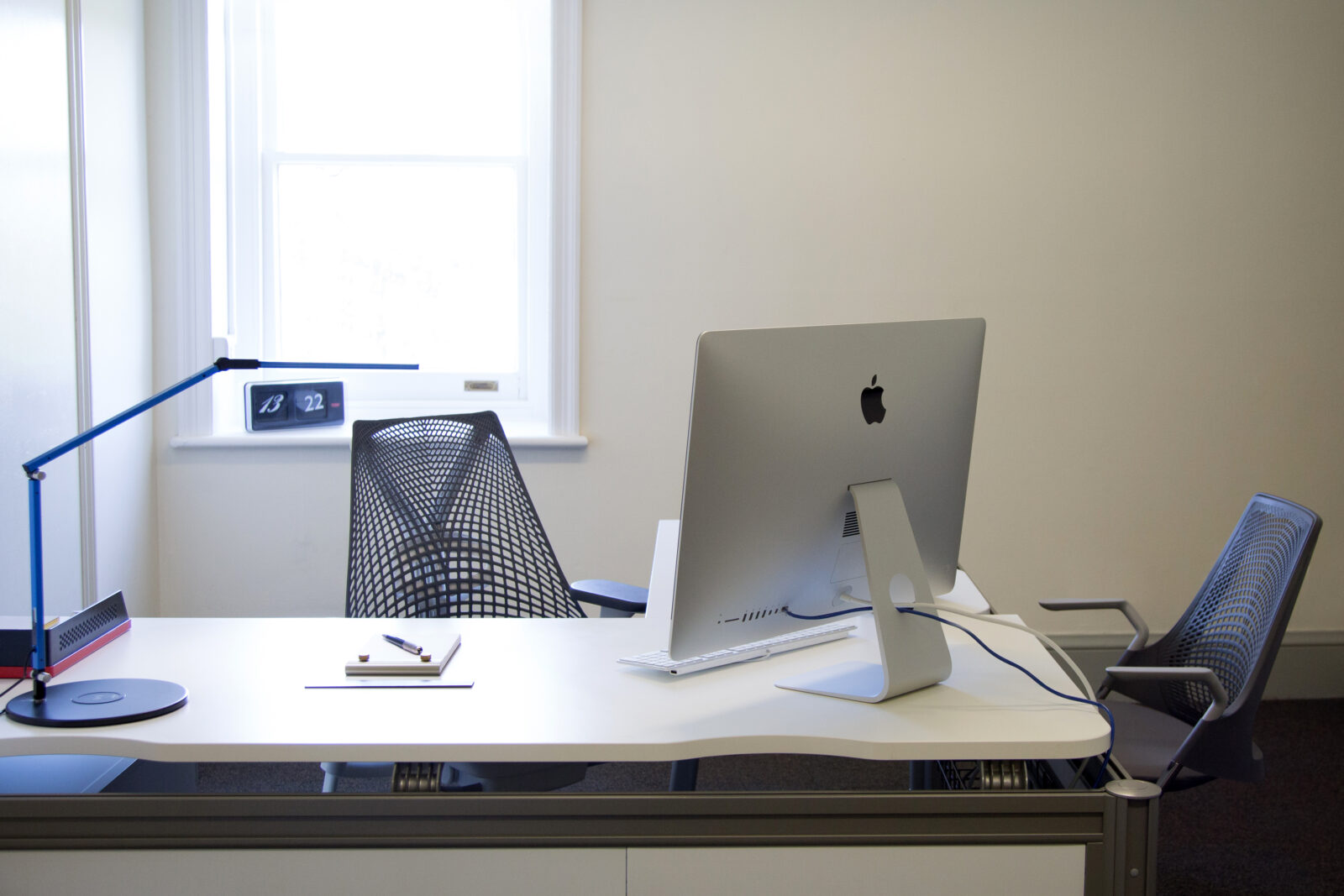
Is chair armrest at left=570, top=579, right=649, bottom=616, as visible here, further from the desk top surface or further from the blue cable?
the blue cable

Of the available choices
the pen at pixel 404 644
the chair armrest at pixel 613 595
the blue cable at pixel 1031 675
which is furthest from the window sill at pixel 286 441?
the blue cable at pixel 1031 675

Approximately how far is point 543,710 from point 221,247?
2.44 m

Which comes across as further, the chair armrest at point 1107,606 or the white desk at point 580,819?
the chair armrest at point 1107,606

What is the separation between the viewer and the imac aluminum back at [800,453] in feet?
4.09

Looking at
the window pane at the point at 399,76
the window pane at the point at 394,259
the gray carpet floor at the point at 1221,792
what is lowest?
the gray carpet floor at the point at 1221,792

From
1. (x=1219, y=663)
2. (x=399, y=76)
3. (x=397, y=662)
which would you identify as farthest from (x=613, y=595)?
(x=399, y=76)

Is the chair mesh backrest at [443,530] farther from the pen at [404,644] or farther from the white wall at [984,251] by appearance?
the white wall at [984,251]

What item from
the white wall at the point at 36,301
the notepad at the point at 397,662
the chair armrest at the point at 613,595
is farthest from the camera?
the white wall at the point at 36,301

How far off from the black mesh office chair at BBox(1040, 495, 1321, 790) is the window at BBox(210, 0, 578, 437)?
5.97 feet

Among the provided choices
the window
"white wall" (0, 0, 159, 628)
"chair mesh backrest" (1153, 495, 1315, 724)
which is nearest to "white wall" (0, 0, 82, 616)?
"white wall" (0, 0, 159, 628)

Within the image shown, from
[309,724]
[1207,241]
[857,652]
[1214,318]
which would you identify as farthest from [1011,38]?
[309,724]

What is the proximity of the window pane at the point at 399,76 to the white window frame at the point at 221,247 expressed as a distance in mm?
217

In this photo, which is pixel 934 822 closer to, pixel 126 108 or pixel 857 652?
pixel 857 652

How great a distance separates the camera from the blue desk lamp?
1.27 meters
